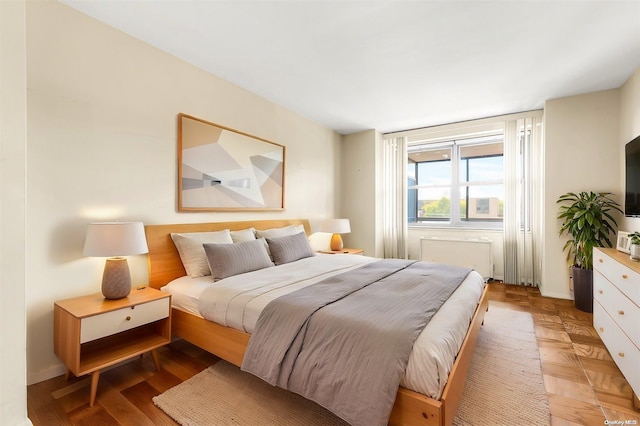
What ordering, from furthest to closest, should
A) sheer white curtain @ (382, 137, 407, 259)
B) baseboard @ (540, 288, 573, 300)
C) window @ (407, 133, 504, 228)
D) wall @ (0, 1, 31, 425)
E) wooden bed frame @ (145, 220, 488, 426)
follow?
sheer white curtain @ (382, 137, 407, 259) < window @ (407, 133, 504, 228) < baseboard @ (540, 288, 573, 300) < wooden bed frame @ (145, 220, 488, 426) < wall @ (0, 1, 31, 425)

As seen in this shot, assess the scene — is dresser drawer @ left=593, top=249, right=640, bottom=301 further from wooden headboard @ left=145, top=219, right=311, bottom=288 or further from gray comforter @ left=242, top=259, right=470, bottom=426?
wooden headboard @ left=145, top=219, right=311, bottom=288

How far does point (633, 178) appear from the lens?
8.25ft

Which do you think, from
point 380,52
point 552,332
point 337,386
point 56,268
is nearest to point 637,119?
point 552,332

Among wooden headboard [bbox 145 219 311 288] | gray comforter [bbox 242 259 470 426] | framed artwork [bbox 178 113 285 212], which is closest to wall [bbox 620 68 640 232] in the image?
gray comforter [bbox 242 259 470 426]

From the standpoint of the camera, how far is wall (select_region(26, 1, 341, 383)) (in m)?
1.92

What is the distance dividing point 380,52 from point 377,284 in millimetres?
2011

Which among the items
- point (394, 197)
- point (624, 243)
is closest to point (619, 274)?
point (624, 243)

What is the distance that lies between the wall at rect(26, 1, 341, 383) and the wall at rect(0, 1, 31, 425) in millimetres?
1888

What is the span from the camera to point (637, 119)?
285cm

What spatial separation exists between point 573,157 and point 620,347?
2.51 metres

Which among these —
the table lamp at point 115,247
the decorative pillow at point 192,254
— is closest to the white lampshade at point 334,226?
the decorative pillow at point 192,254

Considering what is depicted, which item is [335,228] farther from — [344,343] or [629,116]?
[629,116]

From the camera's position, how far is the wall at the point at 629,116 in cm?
286

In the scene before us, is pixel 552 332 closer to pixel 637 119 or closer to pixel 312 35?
pixel 637 119
